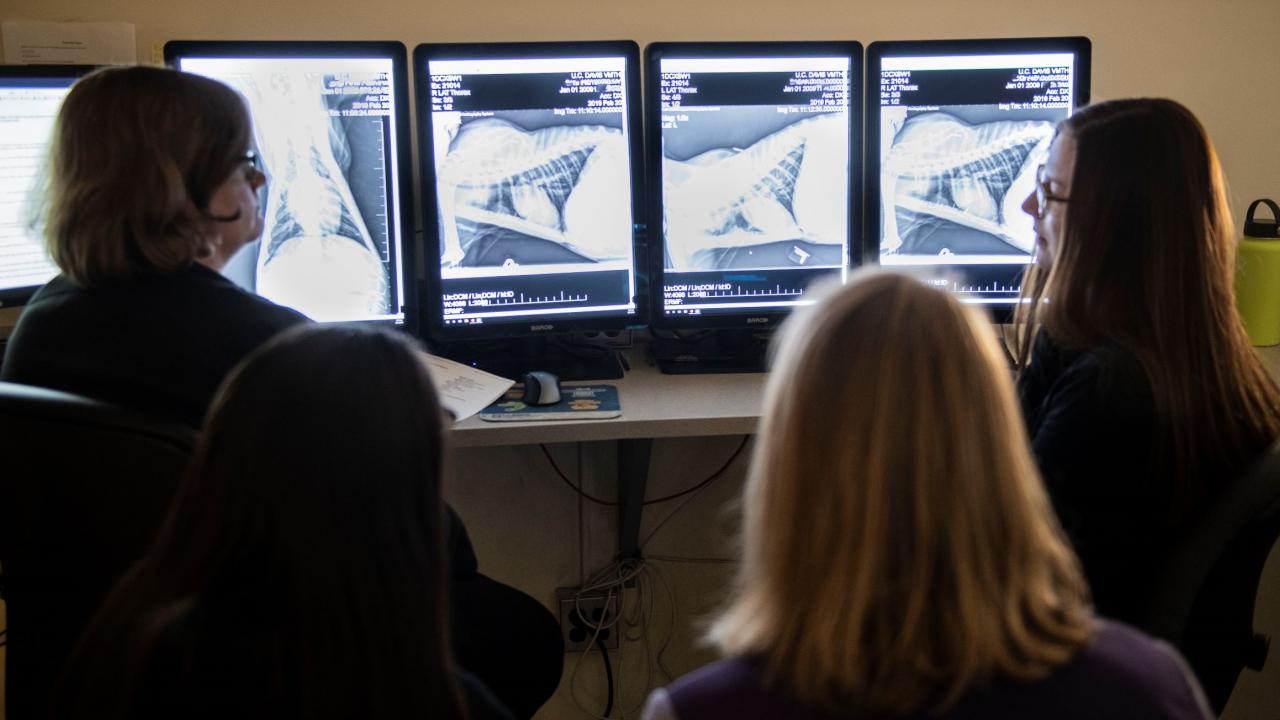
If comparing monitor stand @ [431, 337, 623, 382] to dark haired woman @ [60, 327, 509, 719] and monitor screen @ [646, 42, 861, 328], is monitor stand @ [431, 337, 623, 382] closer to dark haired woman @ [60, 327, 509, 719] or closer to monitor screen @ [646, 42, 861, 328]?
monitor screen @ [646, 42, 861, 328]

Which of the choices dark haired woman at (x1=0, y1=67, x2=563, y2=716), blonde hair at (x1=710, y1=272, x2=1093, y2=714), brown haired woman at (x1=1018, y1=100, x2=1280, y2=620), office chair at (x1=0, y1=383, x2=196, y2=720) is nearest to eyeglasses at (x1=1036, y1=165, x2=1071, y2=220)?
brown haired woman at (x1=1018, y1=100, x2=1280, y2=620)

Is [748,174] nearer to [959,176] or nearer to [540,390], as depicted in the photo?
[959,176]

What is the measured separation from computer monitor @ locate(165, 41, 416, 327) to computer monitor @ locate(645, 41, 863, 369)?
45cm

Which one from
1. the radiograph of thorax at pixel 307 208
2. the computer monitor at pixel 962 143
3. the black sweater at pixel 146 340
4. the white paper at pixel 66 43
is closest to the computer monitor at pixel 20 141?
the white paper at pixel 66 43

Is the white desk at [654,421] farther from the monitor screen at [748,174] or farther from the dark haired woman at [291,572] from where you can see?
the dark haired woman at [291,572]

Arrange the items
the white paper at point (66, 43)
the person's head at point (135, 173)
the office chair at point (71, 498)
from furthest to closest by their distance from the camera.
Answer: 1. the white paper at point (66, 43)
2. the person's head at point (135, 173)
3. the office chair at point (71, 498)

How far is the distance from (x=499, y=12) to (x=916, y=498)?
163 centimetres

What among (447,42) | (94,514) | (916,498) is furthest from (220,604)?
(447,42)

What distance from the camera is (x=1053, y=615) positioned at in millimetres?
888

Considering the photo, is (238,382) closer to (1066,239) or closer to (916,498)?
(916,498)

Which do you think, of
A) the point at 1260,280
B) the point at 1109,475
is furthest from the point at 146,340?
the point at 1260,280

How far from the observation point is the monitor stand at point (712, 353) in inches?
85.7

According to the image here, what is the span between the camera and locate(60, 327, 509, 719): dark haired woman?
914mm

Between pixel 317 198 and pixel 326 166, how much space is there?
2.2 inches
